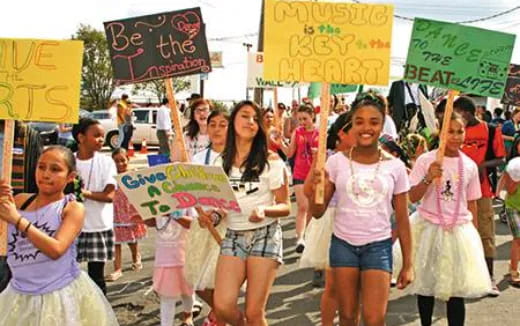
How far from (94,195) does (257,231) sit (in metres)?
1.85

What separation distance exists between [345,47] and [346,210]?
120cm

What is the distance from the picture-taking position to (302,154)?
325 inches

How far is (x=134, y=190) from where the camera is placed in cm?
405

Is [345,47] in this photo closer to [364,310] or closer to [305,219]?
[364,310]

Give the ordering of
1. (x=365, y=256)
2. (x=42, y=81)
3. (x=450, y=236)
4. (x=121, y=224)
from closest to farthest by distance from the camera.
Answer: (x=365, y=256), (x=42, y=81), (x=450, y=236), (x=121, y=224)

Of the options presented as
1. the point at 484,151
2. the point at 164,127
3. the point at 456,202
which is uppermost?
the point at 164,127

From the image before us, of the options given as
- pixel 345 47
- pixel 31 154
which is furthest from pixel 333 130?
pixel 31 154

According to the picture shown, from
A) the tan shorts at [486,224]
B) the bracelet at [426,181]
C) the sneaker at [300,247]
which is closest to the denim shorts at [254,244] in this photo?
the bracelet at [426,181]

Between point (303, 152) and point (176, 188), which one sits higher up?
point (303, 152)

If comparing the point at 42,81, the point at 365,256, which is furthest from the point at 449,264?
the point at 42,81

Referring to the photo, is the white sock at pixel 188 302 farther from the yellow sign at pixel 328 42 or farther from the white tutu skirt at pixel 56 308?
the yellow sign at pixel 328 42

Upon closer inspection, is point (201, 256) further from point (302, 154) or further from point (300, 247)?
point (302, 154)

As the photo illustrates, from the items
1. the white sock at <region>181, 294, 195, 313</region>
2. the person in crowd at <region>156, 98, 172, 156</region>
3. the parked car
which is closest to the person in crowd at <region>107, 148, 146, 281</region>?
the white sock at <region>181, 294, 195, 313</region>

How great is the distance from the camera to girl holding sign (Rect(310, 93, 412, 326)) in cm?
394
